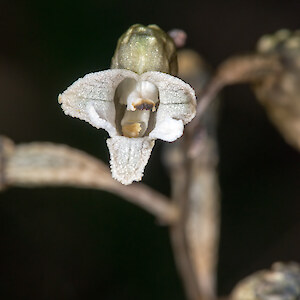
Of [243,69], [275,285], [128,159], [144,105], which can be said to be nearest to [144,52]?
[144,105]

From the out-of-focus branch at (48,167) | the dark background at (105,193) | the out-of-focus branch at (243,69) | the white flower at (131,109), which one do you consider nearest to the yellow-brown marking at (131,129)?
the white flower at (131,109)

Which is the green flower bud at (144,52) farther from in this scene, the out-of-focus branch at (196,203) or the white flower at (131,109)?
the out-of-focus branch at (196,203)

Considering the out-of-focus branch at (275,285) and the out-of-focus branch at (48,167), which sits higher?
the out-of-focus branch at (48,167)

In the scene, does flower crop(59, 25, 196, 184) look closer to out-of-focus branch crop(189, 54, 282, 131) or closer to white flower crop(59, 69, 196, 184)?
white flower crop(59, 69, 196, 184)

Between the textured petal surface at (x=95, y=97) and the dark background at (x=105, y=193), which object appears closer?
the textured petal surface at (x=95, y=97)

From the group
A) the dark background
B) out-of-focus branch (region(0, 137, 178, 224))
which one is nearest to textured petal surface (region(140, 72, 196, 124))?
out-of-focus branch (region(0, 137, 178, 224))

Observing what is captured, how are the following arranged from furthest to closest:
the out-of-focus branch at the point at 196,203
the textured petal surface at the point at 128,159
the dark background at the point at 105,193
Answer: the dark background at the point at 105,193 < the out-of-focus branch at the point at 196,203 < the textured petal surface at the point at 128,159


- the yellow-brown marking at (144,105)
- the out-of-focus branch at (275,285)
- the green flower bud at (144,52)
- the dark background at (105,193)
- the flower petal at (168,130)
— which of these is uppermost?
the dark background at (105,193)

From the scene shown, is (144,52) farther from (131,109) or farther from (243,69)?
(243,69)

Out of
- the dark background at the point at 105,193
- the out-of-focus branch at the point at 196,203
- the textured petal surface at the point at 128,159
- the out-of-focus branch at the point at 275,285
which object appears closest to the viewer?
the textured petal surface at the point at 128,159

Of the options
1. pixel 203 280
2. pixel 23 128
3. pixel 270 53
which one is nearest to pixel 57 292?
pixel 23 128

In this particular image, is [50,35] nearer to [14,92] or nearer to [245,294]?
[14,92]
